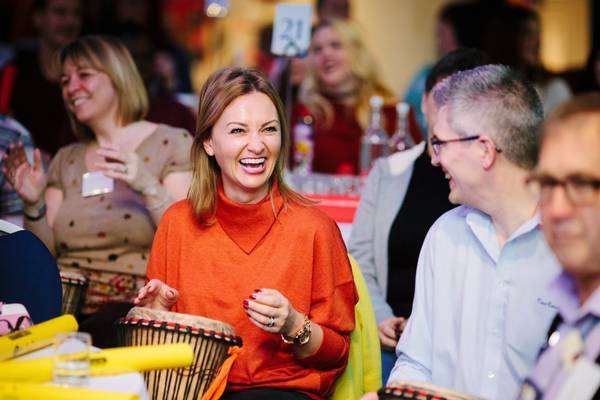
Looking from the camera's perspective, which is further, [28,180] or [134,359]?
[28,180]

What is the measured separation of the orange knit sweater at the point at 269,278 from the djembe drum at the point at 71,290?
503mm

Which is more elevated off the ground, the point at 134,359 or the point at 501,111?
the point at 501,111

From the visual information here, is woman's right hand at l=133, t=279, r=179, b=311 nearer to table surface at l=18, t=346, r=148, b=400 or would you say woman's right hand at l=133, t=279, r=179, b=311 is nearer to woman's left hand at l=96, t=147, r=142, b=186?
table surface at l=18, t=346, r=148, b=400

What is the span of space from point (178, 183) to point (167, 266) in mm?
981

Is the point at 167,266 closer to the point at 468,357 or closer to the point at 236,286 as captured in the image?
the point at 236,286

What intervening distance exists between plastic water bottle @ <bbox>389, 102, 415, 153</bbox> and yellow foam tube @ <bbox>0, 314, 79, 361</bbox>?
2.91 meters

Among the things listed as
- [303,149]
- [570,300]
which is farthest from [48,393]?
[303,149]

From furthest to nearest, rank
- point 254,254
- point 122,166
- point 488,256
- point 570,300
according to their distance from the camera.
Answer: point 122,166 → point 254,254 → point 488,256 → point 570,300

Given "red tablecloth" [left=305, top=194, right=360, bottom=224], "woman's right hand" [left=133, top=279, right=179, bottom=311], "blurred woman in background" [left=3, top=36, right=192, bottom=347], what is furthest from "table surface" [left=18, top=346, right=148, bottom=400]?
"red tablecloth" [left=305, top=194, right=360, bottom=224]

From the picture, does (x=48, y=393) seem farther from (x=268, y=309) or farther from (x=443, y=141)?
(x=443, y=141)

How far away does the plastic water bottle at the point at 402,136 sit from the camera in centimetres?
520

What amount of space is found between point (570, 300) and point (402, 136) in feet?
10.8

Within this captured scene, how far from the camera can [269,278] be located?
296 centimetres

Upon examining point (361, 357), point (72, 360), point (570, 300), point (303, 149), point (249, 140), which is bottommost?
point (361, 357)
